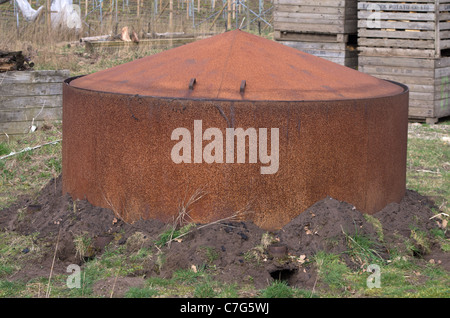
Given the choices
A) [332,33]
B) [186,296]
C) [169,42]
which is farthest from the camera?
[169,42]

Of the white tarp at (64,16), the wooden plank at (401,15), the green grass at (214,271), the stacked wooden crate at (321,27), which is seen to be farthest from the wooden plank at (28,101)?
the white tarp at (64,16)

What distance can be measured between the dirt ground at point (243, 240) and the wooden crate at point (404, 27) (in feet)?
17.9

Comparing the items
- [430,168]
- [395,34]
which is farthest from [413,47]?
[430,168]

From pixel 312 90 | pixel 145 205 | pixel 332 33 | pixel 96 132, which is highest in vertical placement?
pixel 332 33

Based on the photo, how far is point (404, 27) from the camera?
968cm

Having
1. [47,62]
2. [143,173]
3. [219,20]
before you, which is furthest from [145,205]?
[219,20]

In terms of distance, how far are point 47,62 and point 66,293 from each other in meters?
8.22

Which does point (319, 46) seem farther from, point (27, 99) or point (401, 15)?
point (27, 99)

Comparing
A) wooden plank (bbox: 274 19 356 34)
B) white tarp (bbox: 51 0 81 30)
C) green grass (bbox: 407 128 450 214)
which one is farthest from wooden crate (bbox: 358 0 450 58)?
white tarp (bbox: 51 0 81 30)

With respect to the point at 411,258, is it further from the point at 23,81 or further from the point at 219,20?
the point at 219,20

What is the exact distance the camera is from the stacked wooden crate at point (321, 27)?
1034 cm

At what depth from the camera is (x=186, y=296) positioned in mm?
3539

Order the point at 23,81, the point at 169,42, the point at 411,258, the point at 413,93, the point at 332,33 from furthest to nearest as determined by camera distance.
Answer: the point at 169,42 → the point at 332,33 → the point at 413,93 → the point at 23,81 → the point at 411,258

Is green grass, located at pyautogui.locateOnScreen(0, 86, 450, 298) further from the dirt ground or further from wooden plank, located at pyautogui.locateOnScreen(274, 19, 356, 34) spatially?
wooden plank, located at pyautogui.locateOnScreen(274, 19, 356, 34)
